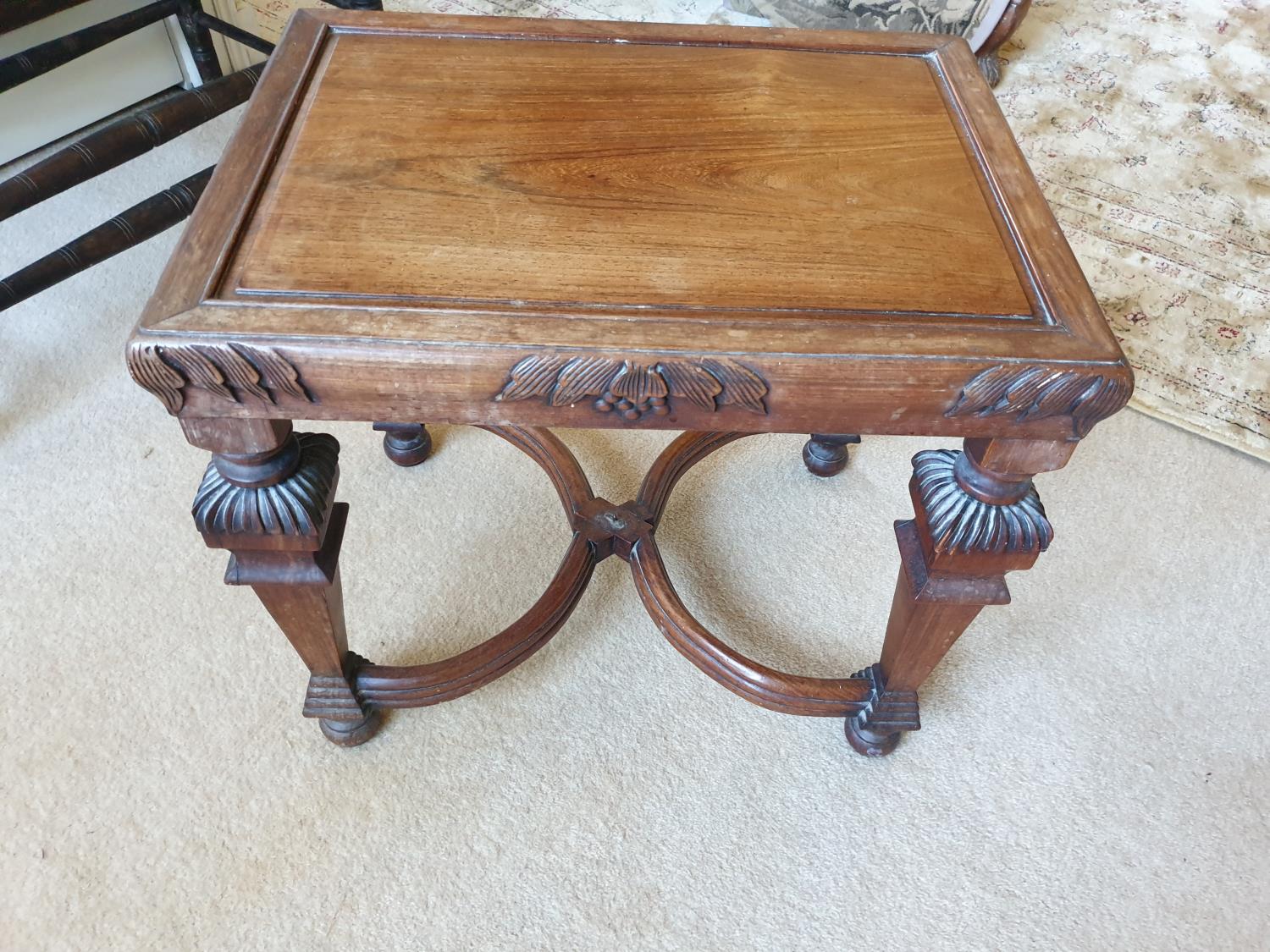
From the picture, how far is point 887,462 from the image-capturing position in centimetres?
111

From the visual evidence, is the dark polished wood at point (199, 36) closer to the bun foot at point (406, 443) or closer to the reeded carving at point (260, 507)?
the bun foot at point (406, 443)

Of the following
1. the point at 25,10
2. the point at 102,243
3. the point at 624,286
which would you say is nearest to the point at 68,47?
the point at 25,10

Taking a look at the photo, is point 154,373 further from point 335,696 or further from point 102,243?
point 102,243

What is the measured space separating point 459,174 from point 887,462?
66 centimetres

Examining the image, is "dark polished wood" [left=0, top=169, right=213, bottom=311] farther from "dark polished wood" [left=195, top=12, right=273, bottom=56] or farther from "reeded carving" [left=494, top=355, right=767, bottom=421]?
"reeded carving" [left=494, top=355, right=767, bottom=421]

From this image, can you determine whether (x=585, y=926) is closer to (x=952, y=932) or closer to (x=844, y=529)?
(x=952, y=932)

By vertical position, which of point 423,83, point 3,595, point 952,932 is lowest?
point 3,595

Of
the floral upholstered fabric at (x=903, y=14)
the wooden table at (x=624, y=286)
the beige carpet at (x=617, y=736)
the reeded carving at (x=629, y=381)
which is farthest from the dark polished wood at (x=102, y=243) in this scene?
the floral upholstered fabric at (x=903, y=14)

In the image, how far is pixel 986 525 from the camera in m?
0.64

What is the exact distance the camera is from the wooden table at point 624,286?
542 mm

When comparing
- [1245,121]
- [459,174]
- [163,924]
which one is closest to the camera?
[459,174]

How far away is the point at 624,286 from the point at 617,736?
458 millimetres

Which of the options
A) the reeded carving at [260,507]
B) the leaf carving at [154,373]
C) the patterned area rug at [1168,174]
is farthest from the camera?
the patterned area rug at [1168,174]

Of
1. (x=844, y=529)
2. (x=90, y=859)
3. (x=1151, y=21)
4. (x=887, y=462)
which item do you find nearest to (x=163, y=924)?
(x=90, y=859)
